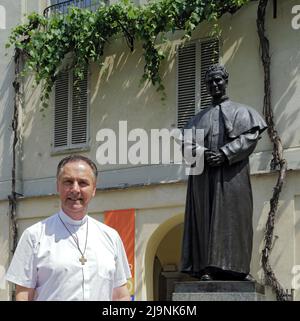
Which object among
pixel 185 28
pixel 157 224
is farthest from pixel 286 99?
pixel 157 224

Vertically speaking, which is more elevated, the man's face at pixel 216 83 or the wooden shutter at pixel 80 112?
the wooden shutter at pixel 80 112

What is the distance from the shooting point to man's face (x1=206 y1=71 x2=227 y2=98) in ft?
23.8

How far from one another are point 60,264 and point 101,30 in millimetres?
10435

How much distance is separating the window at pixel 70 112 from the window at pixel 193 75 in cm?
197

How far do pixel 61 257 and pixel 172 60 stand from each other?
1006cm

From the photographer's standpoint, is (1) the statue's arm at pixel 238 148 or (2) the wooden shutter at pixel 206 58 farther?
(2) the wooden shutter at pixel 206 58

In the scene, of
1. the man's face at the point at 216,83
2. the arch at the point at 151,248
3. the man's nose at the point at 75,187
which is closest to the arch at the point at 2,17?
the arch at the point at 151,248

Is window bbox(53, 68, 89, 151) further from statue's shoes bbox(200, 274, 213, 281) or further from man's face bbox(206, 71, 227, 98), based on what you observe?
statue's shoes bbox(200, 274, 213, 281)

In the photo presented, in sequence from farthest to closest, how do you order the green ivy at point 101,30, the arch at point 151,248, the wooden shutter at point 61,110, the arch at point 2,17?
the arch at point 2,17, the wooden shutter at point 61,110, the arch at point 151,248, the green ivy at point 101,30

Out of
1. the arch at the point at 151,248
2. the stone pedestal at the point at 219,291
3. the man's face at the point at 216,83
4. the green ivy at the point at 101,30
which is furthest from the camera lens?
the arch at the point at 151,248

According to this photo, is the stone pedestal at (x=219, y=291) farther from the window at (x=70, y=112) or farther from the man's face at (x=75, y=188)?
the window at (x=70, y=112)

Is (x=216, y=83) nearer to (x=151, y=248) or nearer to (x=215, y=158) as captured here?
(x=215, y=158)

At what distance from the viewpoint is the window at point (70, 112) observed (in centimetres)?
1436

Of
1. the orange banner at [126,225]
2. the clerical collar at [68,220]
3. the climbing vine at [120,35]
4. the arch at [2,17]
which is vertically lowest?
the clerical collar at [68,220]
